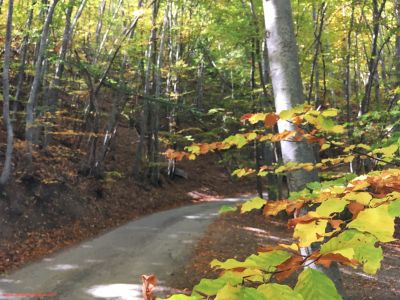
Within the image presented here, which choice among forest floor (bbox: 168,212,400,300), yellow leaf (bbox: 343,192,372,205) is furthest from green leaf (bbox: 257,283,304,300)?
forest floor (bbox: 168,212,400,300)

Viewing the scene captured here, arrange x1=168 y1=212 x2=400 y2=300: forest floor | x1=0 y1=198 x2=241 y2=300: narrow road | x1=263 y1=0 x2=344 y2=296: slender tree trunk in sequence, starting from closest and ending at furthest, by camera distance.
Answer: x1=263 y1=0 x2=344 y2=296: slender tree trunk → x1=0 y1=198 x2=241 y2=300: narrow road → x1=168 y1=212 x2=400 y2=300: forest floor

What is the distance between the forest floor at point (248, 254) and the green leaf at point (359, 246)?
19.2 ft

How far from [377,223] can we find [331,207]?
1.00 ft

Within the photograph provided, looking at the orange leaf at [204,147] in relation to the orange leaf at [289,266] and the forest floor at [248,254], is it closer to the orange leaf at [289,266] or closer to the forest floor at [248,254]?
the orange leaf at [289,266]

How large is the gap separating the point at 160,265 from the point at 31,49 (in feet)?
43.3

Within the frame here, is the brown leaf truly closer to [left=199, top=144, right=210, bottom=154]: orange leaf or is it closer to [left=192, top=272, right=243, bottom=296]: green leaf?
[left=192, top=272, right=243, bottom=296]: green leaf

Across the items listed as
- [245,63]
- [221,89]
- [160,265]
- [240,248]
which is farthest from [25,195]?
[221,89]

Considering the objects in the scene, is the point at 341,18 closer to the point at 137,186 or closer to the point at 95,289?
the point at 137,186

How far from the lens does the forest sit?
43.2 inches

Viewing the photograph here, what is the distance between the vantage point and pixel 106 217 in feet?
45.2

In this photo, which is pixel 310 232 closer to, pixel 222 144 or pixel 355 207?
pixel 355 207

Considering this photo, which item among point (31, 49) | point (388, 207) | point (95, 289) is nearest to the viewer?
point (388, 207)

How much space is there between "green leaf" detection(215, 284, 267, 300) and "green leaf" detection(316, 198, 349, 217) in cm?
50

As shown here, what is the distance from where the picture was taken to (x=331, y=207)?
1.32m
